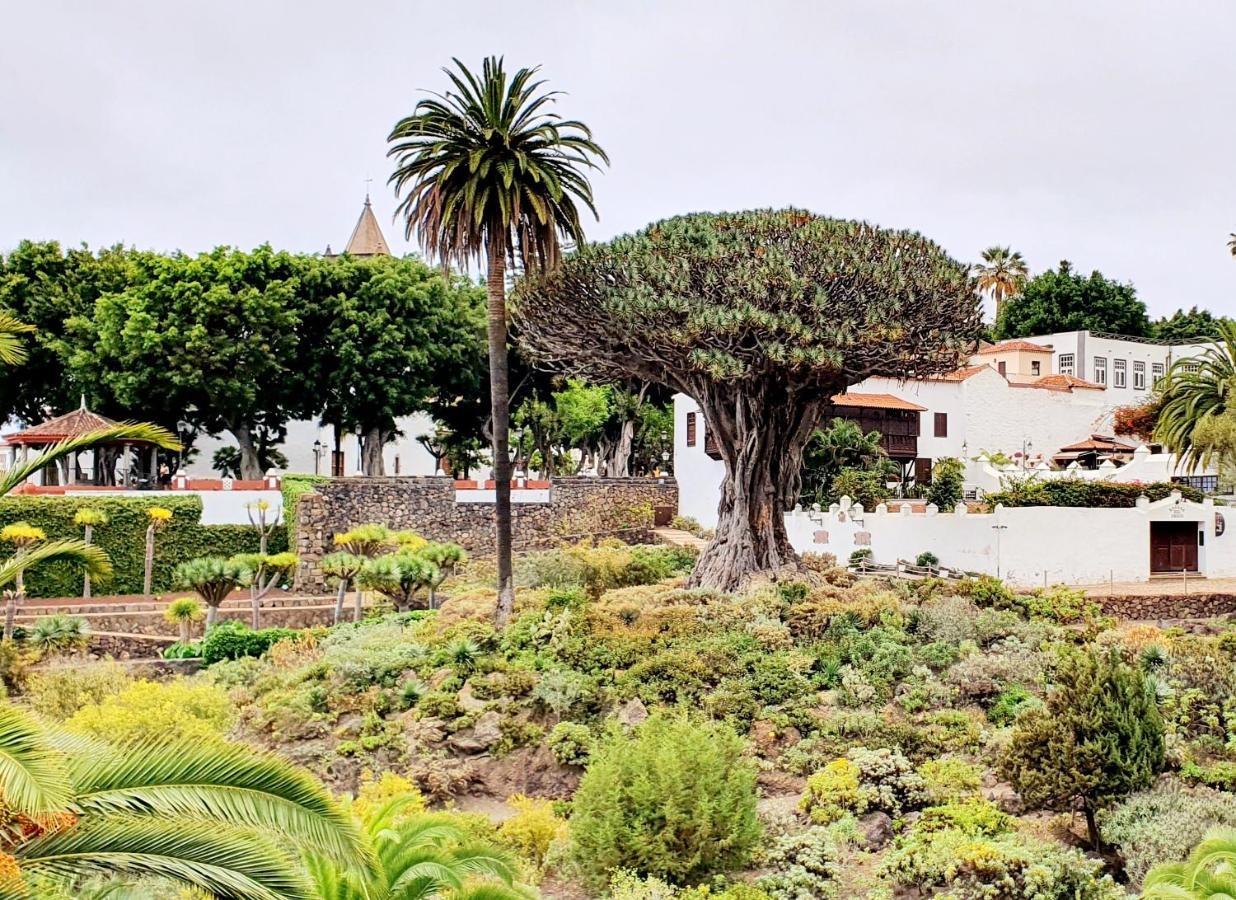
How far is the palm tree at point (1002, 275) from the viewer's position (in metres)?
74.8

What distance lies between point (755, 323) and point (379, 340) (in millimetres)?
21832

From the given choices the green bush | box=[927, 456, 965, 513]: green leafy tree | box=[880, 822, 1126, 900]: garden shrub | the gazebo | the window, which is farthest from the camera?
the window

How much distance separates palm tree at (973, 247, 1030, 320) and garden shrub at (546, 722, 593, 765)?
6133 centimetres

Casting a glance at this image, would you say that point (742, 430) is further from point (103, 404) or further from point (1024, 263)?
point (1024, 263)

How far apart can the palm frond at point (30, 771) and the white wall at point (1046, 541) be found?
27224 millimetres

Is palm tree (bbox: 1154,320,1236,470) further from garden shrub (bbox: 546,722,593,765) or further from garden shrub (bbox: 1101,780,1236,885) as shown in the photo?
garden shrub (bbox: 546,722,593,765)

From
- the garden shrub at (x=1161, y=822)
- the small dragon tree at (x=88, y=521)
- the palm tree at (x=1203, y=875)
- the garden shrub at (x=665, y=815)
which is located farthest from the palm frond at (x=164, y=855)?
the small dragon tree at (x=88, y=521)

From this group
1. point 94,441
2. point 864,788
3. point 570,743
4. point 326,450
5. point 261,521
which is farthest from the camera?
point 326,450

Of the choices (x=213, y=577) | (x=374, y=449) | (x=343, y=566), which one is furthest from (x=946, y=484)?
(x=213, y=577)

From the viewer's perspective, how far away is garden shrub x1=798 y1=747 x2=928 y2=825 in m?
16.4

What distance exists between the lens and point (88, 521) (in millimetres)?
36312

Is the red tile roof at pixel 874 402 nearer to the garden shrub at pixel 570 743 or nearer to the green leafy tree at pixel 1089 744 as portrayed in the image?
the garden shrub at pixel 570 743

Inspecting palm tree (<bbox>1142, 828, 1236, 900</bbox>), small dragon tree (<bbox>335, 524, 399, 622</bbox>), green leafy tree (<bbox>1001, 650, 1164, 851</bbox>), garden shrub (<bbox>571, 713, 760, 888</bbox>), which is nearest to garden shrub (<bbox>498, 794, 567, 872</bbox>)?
garden shrub (<bbox>571, 713, 760, 888</bbox>)

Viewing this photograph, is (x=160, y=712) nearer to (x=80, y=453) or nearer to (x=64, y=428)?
(x=64, y=428)
